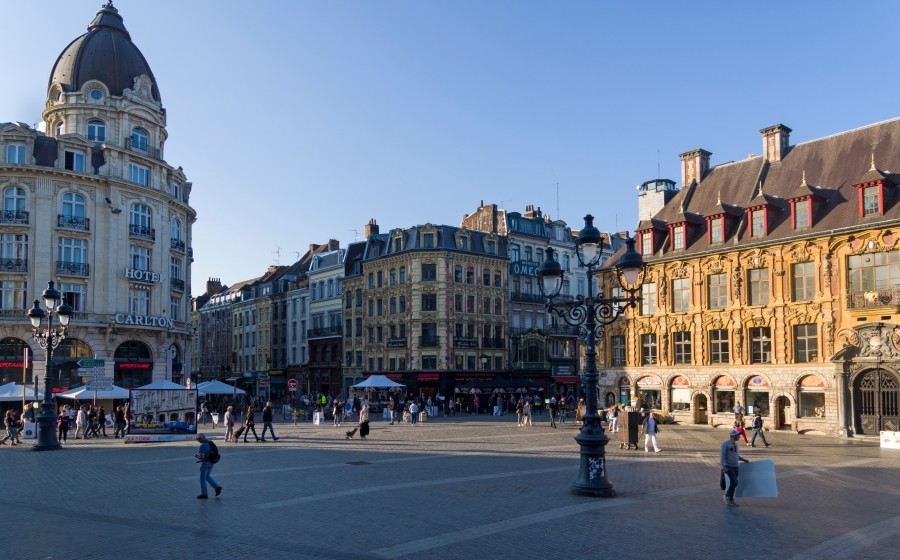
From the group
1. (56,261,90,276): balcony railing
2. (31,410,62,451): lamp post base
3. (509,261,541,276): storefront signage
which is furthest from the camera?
(509,261,541,276): storefront signage

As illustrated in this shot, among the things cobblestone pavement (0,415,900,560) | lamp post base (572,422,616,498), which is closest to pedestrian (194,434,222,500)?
cobblestone pavement (0,415,900,560)

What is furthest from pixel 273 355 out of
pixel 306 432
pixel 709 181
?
pixel 709 181

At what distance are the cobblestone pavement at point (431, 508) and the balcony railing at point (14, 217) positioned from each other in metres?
24.5

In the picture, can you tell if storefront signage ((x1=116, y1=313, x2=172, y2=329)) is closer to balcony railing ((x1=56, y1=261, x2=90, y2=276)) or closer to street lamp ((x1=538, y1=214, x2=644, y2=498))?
balcony railing ((x1=56, y1=261, x2=90, y2=276))

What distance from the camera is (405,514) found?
14.0 metres

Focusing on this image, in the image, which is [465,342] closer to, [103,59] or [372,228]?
[372,228]

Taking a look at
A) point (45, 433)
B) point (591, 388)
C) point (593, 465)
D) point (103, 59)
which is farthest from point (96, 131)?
point (593, 465)

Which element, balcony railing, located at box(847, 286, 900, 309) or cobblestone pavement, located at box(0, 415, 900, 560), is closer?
cobblestone pavement, located at box(0, 415, 900, 560)

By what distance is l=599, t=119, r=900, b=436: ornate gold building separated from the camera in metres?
33.6

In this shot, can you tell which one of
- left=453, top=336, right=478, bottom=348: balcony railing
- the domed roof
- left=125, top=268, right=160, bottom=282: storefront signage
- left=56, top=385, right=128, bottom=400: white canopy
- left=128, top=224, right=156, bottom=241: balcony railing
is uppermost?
the domed roof

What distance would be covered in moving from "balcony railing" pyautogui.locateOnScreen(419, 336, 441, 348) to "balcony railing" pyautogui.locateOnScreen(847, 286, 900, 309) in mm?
31488

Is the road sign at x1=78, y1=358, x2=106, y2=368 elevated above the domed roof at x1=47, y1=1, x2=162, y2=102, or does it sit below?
below

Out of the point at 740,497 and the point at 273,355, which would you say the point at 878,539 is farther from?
the point at 273,355

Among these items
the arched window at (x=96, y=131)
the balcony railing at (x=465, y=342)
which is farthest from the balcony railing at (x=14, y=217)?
the balcony railing at (x=465, y=342)
